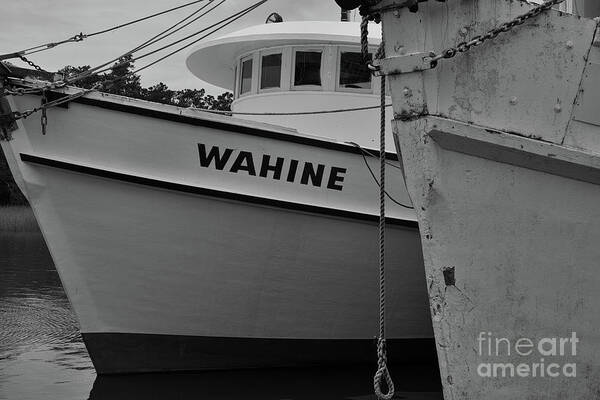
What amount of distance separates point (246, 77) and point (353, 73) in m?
1.32

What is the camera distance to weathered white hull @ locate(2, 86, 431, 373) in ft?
22.4

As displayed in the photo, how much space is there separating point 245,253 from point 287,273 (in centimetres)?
45

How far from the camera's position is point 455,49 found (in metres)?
4.28

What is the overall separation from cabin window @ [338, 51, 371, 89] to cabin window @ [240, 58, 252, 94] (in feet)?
3.69

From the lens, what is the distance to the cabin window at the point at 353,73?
8.31 meters

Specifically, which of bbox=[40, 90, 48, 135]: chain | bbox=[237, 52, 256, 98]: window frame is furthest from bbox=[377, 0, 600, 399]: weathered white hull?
bbox=[237, 52, 256, 98]: window frame

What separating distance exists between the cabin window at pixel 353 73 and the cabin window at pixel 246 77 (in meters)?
1.13

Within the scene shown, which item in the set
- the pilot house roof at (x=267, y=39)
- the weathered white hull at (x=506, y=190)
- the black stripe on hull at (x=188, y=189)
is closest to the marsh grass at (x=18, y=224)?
the pilot house roof at (x=267, y=39)

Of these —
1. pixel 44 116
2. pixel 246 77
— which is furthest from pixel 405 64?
pixel 246 77

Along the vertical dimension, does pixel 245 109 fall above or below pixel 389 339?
above

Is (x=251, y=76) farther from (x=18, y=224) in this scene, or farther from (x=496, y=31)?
(x=18, y=224)

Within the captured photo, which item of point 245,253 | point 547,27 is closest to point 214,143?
point 245,253

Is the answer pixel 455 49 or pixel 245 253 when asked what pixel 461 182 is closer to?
pixel 455 49

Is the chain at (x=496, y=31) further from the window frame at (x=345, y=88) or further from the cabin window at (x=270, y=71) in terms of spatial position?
the cabin window at (x=270, y=71)
